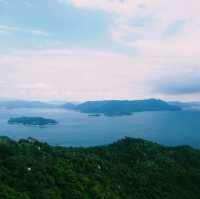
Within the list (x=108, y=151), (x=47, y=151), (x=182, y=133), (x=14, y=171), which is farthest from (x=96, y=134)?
(x=14, y=171)

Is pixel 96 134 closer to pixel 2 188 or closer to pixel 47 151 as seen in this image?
pixel 47 151

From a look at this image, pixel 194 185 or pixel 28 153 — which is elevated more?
pixel 28 153

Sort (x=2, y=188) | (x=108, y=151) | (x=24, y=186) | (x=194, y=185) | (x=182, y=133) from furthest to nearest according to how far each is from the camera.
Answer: (x=182, y=133)
(x=108, y=151)
(x=194, y=185)
(x=24, y=186)
(x=2, y=188)

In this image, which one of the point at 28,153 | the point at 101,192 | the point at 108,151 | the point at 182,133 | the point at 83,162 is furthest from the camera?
the point at 182,133

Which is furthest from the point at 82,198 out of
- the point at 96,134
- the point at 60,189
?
the point at 96,134

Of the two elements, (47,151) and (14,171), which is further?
(47,151)

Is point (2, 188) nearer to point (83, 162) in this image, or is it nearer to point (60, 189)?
point (60, 189)
